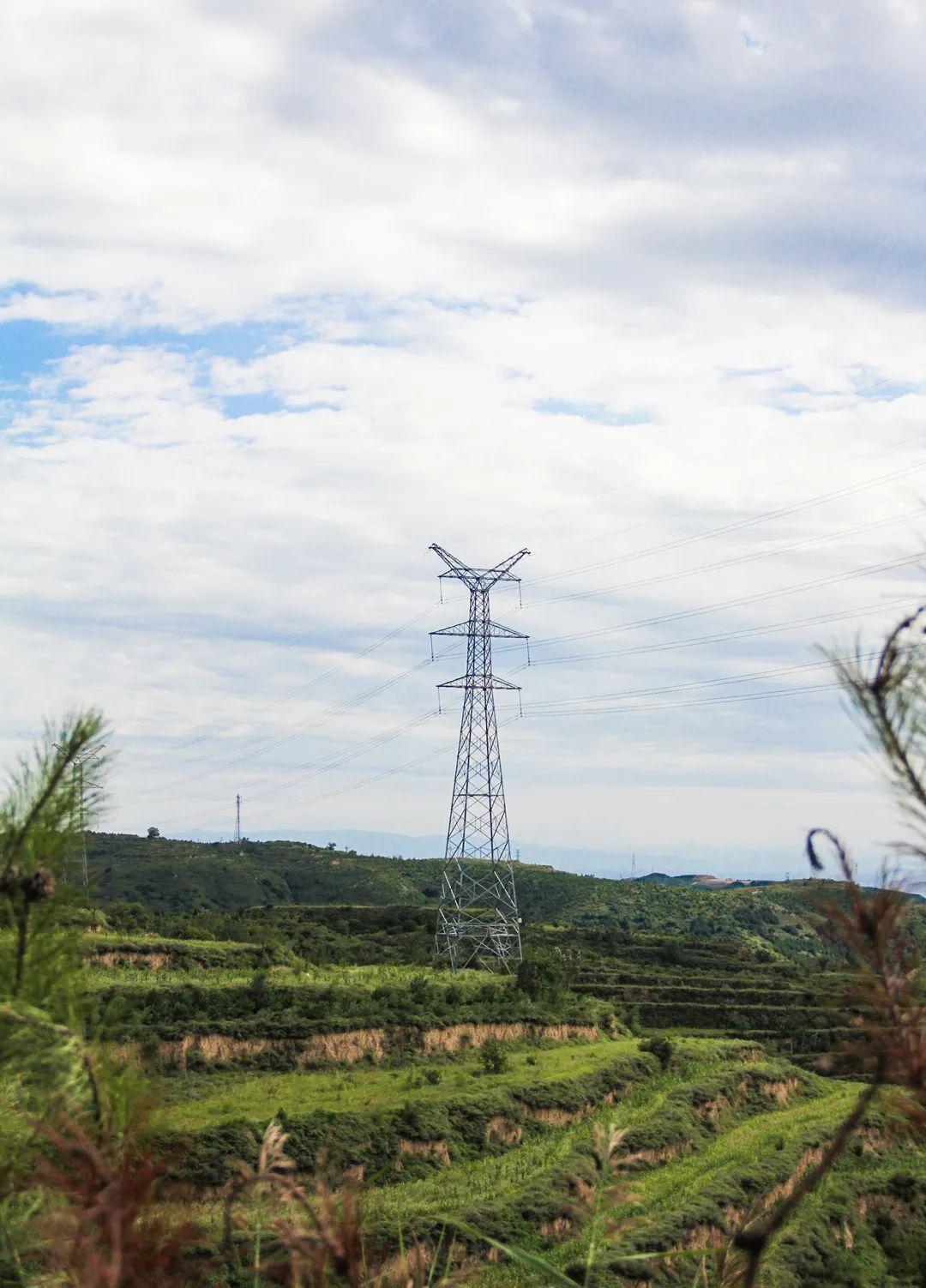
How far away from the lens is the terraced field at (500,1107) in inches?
1164

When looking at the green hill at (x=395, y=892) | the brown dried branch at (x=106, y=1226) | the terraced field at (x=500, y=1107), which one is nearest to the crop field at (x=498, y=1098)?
the terraced field at (x=500, y=1107)

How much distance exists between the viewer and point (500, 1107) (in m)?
40.9

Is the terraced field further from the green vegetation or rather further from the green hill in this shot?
the green hill

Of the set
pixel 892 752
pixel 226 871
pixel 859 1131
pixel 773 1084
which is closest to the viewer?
pixel 892 752

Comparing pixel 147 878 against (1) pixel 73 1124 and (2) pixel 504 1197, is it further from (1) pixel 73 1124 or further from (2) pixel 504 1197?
(1) pixel 73 1124

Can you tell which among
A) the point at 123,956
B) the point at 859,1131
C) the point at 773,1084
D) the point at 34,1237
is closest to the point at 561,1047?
the point at 773,1084

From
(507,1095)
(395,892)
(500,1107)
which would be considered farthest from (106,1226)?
(395,892)

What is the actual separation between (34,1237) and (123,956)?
48.8 metres

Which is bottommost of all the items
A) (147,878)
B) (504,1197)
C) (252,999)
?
(504,1197)

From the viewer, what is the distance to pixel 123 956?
168ft

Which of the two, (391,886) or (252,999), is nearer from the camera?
(252,999)

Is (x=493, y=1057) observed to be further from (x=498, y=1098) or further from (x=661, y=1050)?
(x=661, y=1050)

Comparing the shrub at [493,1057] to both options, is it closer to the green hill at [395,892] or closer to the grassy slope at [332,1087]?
the grassy slope at [332,1087]

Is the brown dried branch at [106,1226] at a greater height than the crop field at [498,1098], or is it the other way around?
the brown dried branch at [106,1226]
